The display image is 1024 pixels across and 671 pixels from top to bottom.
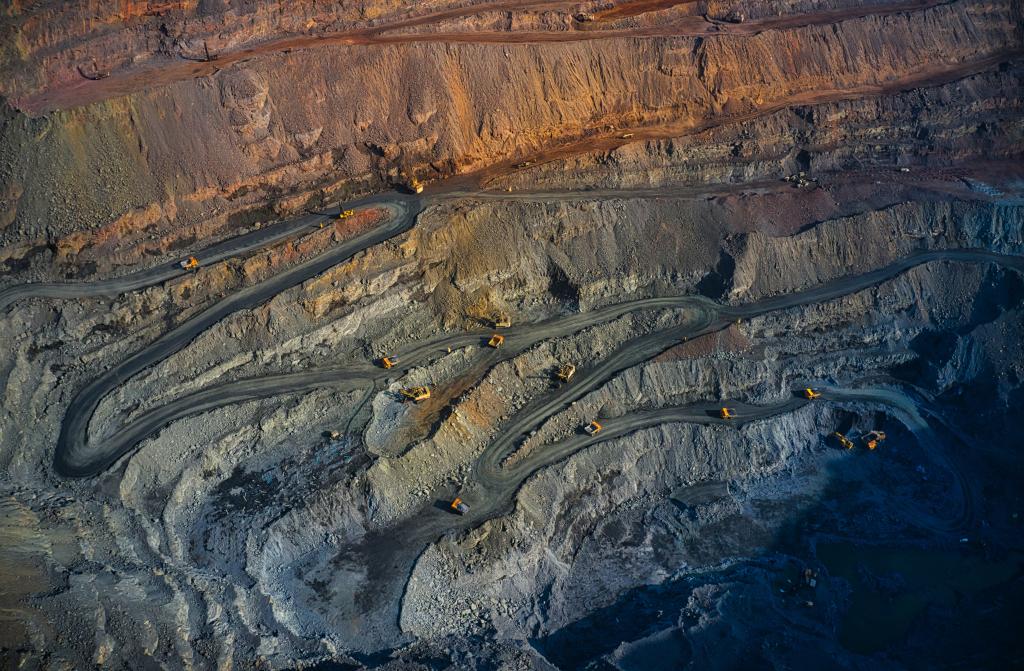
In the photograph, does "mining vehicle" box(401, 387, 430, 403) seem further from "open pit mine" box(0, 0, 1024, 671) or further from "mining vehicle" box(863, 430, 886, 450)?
"mining vehicle" box(863, 430, 886, 450)

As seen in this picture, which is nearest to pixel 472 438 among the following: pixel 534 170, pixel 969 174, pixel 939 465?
pixel 534 170

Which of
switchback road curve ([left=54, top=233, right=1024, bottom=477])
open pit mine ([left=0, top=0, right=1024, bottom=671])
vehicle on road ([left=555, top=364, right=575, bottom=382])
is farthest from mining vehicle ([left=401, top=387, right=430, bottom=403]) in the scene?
vehicle on road ([left=555, top=364, right=575, bottom=382])

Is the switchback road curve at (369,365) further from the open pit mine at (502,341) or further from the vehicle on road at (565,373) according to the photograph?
the vehicle on road at (565,373)

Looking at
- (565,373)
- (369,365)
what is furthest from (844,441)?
(369,365)

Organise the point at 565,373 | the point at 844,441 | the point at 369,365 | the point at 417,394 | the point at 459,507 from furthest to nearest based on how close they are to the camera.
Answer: the point at 844,441, the point at 565,373, the point at 369,365, the point at 417,394, the point at 459,507

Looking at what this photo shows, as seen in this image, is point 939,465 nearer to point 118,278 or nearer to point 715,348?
point 715,348

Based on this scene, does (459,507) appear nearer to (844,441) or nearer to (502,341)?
(502,341)
